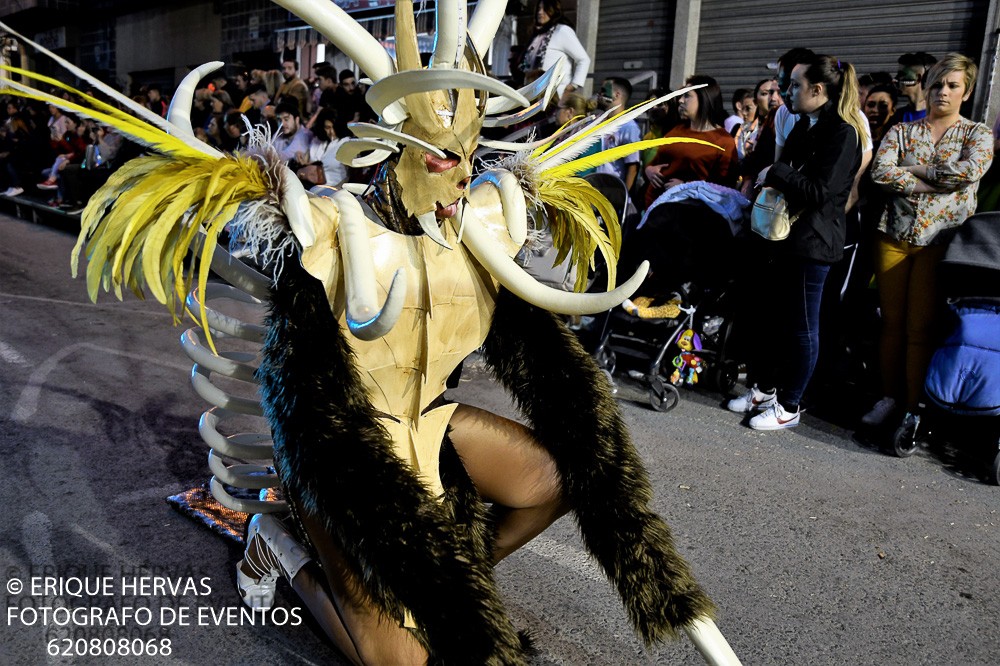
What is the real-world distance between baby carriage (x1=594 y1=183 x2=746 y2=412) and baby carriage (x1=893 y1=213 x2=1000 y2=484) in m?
1.11

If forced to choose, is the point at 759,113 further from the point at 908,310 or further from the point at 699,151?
the point at 908,310

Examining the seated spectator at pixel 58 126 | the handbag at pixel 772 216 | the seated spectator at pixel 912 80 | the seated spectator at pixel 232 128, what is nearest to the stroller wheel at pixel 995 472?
the handbag at pixel 772 216

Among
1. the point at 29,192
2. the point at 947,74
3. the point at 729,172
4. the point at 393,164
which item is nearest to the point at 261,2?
the point at 29,192

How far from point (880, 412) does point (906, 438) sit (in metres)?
0.31

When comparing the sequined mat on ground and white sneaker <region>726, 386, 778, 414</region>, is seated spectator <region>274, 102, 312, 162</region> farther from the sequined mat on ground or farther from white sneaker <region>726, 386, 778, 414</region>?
the sequined mat on ground

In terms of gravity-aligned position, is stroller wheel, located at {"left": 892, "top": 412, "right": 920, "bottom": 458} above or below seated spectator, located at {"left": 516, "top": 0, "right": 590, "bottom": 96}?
below

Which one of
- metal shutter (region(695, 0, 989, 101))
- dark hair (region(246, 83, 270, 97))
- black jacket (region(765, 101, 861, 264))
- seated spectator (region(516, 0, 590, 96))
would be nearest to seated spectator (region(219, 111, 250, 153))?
dark hair (region(246, 83, 270, 97))

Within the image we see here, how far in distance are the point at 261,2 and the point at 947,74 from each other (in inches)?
574

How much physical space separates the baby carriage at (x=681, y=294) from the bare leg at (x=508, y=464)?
99.7 inches

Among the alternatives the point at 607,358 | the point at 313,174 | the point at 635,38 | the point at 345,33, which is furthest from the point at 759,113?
the point at 345,33

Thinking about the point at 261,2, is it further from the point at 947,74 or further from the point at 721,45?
the point at 947,74

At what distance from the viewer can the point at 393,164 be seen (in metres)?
1.88

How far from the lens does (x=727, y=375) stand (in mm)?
4875

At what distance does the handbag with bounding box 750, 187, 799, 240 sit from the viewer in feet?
13.4
